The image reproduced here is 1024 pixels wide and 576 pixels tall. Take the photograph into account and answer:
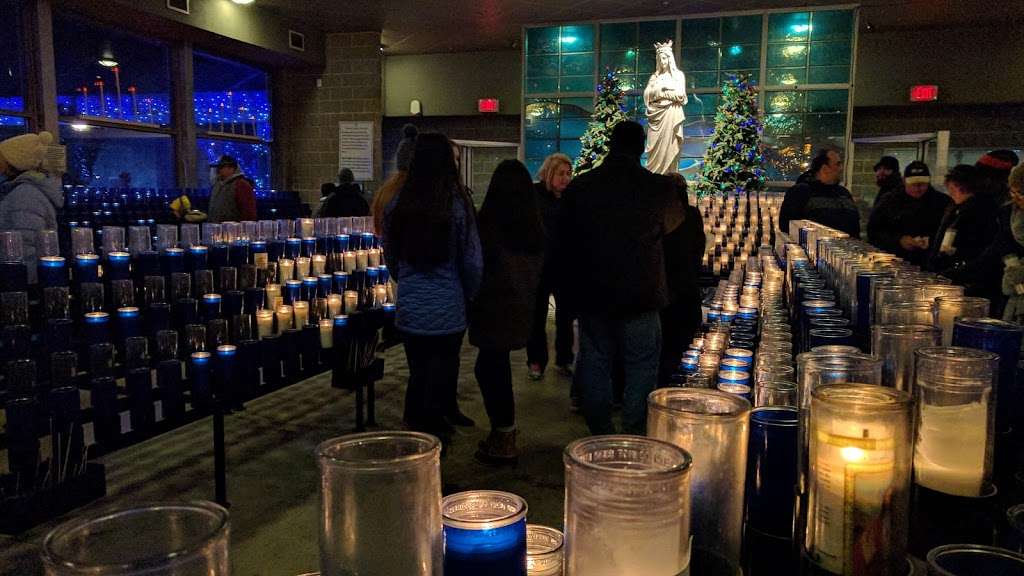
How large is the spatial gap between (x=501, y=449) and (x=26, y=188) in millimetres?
2621

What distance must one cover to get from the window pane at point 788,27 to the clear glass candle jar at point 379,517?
1259cm

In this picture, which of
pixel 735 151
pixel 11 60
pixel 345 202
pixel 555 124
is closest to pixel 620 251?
pixel 345 202

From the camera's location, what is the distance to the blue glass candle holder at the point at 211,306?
11.1ft

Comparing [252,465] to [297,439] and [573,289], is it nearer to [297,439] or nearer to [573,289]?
[297,439]

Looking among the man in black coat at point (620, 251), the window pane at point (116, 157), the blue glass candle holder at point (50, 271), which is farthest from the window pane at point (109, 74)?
the man in black coat at point (620, 251)

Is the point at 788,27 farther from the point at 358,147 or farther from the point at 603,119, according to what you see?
the point at 358,147

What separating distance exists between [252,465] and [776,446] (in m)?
2.92

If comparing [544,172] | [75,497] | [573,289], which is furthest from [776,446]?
[544,172]

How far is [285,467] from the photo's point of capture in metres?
3.30

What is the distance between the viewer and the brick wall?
1282 centimetres

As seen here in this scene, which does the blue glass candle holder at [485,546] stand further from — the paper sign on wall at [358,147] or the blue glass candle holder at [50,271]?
the paper sign on wall at [358,147]

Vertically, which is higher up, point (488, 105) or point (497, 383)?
point (488, 105)

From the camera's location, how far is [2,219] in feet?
11.6

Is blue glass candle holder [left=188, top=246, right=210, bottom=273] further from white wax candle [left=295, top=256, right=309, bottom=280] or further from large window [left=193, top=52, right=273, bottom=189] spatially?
large window [left=193, top=52, right=273, bottom=189]
